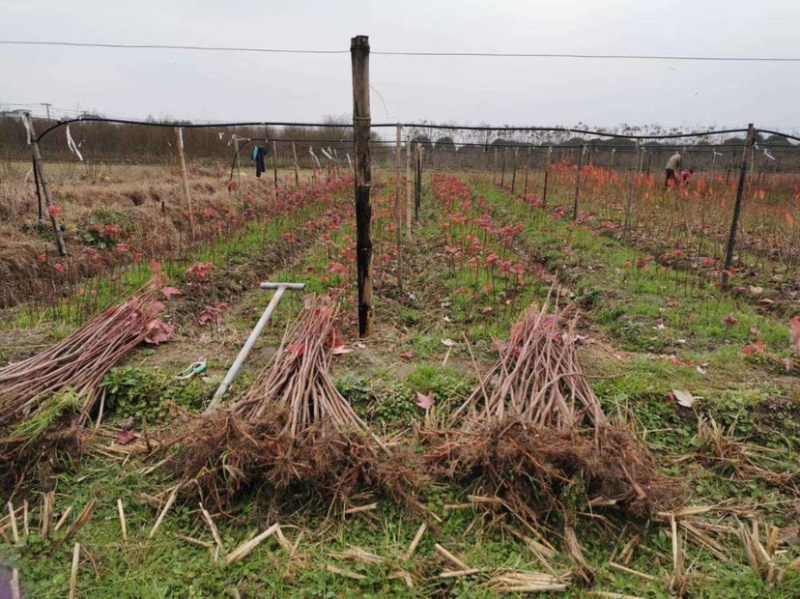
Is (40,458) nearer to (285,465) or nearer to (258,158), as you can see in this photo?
(285,465)

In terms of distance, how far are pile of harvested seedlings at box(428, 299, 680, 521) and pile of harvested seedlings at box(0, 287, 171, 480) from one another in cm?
219

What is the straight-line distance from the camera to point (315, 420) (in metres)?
2.64

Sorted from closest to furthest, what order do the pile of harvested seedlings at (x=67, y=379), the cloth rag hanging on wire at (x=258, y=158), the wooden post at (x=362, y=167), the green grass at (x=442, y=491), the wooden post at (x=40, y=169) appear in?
1. the green grass at (x=442, y=491)
2. the pile of harvested seedlings at (x=67, y=379)
3. the wooden post at (x=362, y=167)
4. the wooden post at (x=40, y=169)
5. the cloth rag hanging on wire at (x=258, y=158)

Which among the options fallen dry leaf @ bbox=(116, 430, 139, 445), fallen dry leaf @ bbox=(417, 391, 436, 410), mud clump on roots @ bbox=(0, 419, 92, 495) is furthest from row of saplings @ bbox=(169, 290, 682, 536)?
mud clump on roots @ bbox=(0, 419, 92, 495)

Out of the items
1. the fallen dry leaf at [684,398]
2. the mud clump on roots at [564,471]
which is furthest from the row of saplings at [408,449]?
the fallen dry leaf at [684,398]

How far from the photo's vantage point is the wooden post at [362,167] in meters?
3.63

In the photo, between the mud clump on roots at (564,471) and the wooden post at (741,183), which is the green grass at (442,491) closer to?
the mud clump on roots at (564,471)

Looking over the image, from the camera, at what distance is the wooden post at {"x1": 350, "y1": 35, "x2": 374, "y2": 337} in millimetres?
3635

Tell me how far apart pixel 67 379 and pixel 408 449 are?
2.32 metres

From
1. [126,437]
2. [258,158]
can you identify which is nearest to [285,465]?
[126,437]

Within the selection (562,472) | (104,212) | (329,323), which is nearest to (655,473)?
(562,472)

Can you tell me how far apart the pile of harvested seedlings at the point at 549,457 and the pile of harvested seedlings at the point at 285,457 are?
312 millimetres

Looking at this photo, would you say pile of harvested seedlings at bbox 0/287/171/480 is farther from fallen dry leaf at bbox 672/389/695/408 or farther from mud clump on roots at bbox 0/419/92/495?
fallen dry leaf at bbox 672/389/695/408

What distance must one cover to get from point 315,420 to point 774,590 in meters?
2.20
